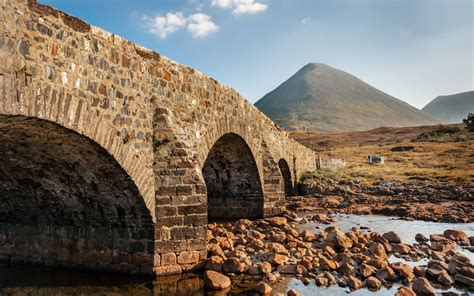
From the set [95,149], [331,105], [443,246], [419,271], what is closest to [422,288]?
[419,271]

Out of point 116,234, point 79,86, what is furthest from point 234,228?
point 79,86

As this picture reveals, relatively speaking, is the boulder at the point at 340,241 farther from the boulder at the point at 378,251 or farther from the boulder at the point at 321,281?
the boulder at the point at 321,281

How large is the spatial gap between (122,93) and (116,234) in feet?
9.45

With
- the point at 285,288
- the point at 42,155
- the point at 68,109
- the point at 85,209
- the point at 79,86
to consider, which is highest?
the point at 79,86

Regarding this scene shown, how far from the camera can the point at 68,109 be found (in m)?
6.05

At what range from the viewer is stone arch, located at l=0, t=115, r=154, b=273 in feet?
23.0

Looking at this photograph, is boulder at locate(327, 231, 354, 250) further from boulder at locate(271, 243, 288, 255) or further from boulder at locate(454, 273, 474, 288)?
boulder at locate(454, 273, 474, 288)

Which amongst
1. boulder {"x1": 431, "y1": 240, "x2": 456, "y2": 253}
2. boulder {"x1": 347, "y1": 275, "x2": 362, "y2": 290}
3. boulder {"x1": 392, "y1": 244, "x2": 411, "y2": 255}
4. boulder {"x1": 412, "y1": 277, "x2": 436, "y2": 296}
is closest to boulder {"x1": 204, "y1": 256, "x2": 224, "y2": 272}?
boulder {"x1": 347, "y1": 275, "x2": 362, "y2": 290}

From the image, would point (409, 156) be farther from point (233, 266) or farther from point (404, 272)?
point (233, 266)

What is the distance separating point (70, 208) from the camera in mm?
8266

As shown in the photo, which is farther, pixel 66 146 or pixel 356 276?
pixel 356 276

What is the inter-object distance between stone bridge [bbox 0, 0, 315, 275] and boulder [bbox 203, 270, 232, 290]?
777 mm

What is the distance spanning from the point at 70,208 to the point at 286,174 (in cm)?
1614

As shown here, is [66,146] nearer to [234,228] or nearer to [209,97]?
[209,97]
